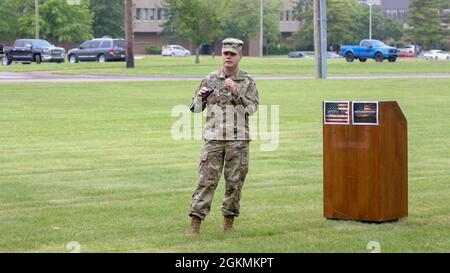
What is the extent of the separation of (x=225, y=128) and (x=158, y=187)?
4111mm

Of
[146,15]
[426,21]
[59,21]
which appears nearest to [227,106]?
[59,21]

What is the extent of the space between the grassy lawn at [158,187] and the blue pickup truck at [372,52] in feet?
162

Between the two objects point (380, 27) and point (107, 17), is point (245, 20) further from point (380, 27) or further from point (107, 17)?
point (380, 27)

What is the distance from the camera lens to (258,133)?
21844 millimetres

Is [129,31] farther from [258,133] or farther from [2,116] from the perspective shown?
[258,133]

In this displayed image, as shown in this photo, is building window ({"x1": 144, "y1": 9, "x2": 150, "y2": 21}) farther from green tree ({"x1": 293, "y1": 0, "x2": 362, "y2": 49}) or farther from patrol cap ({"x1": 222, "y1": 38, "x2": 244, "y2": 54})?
patrol cap ({"x1": 222, "y1": 38, "x2": 244, "y2": 54})

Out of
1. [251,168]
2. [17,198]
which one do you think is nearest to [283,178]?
[251,168]

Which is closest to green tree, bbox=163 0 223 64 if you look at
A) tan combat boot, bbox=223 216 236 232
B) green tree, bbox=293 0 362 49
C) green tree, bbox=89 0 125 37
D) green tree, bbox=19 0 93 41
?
green tree, bbox=19 0 93 41

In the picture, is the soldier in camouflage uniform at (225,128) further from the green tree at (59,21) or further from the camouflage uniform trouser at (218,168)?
the green tree at (59,21)

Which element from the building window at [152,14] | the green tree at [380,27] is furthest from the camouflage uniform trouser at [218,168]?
the building window at [152,14]

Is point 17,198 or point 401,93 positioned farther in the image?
point 401,93

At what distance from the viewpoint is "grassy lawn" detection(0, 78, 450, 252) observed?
10172 millimetres

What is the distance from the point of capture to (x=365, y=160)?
425 inches

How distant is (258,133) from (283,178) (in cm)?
678
